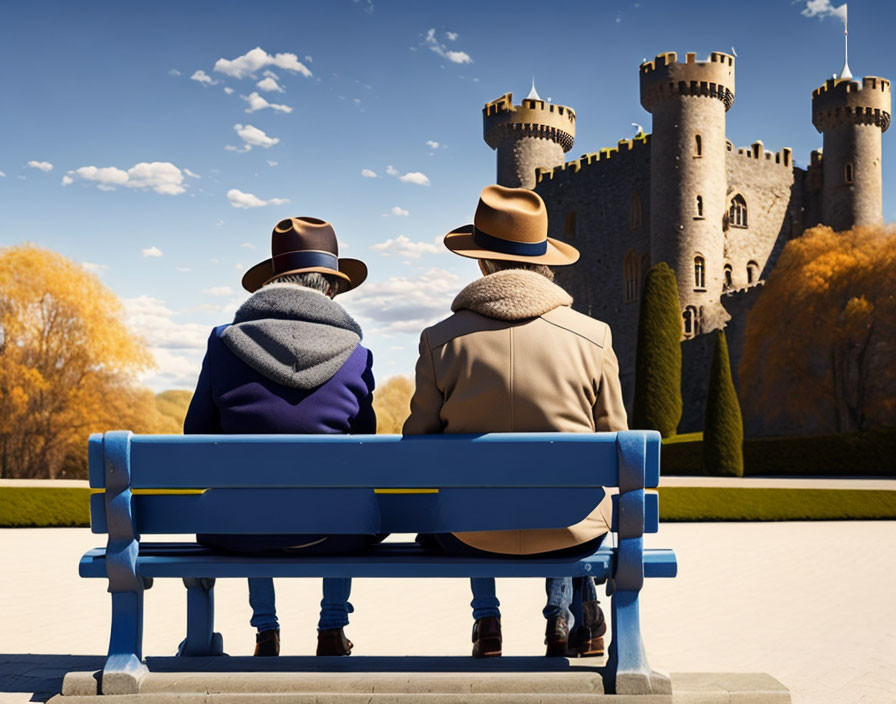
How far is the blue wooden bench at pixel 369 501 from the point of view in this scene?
2.75 meters

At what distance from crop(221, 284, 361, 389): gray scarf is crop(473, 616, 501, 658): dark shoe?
1134mm

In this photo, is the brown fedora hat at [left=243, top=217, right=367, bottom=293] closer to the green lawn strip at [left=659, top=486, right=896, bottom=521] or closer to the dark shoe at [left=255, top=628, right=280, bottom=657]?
the dark shoe at [left=255, top=628, right=280, bottom=657]

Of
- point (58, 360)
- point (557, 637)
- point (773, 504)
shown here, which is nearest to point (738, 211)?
point (58, 360)

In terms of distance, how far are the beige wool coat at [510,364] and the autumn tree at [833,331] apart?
1037 inches

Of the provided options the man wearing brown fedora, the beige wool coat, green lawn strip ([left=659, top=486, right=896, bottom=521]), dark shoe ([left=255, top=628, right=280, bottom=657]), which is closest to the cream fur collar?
the beige wool coat

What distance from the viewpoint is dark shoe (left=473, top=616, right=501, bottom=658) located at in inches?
137

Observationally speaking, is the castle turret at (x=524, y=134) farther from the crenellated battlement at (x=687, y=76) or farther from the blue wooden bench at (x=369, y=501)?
the blue wooden bench at (x=369, y=501)

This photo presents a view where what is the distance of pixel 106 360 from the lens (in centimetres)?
2797

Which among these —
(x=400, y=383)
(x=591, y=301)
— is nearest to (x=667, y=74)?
(x=591, y=301)

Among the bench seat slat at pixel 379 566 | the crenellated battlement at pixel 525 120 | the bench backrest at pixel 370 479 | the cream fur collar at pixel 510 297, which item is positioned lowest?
the bench seat slat at pixel 379 566

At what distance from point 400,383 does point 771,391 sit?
31417 mm

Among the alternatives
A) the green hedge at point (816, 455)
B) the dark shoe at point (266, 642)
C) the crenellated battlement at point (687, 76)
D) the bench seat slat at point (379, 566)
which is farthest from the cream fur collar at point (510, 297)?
the crenellated battlement at point (687, 76)

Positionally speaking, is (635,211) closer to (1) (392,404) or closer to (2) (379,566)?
(1) (392,404)

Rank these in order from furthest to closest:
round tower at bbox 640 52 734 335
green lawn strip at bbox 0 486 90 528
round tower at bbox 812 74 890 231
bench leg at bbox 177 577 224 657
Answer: round tower at bbox 812 74 890 231, round tower at bbox 640 52 734 335, green lawn strip at bbox 0 486 90 528, bench leg at bbox 177 577 224 657
